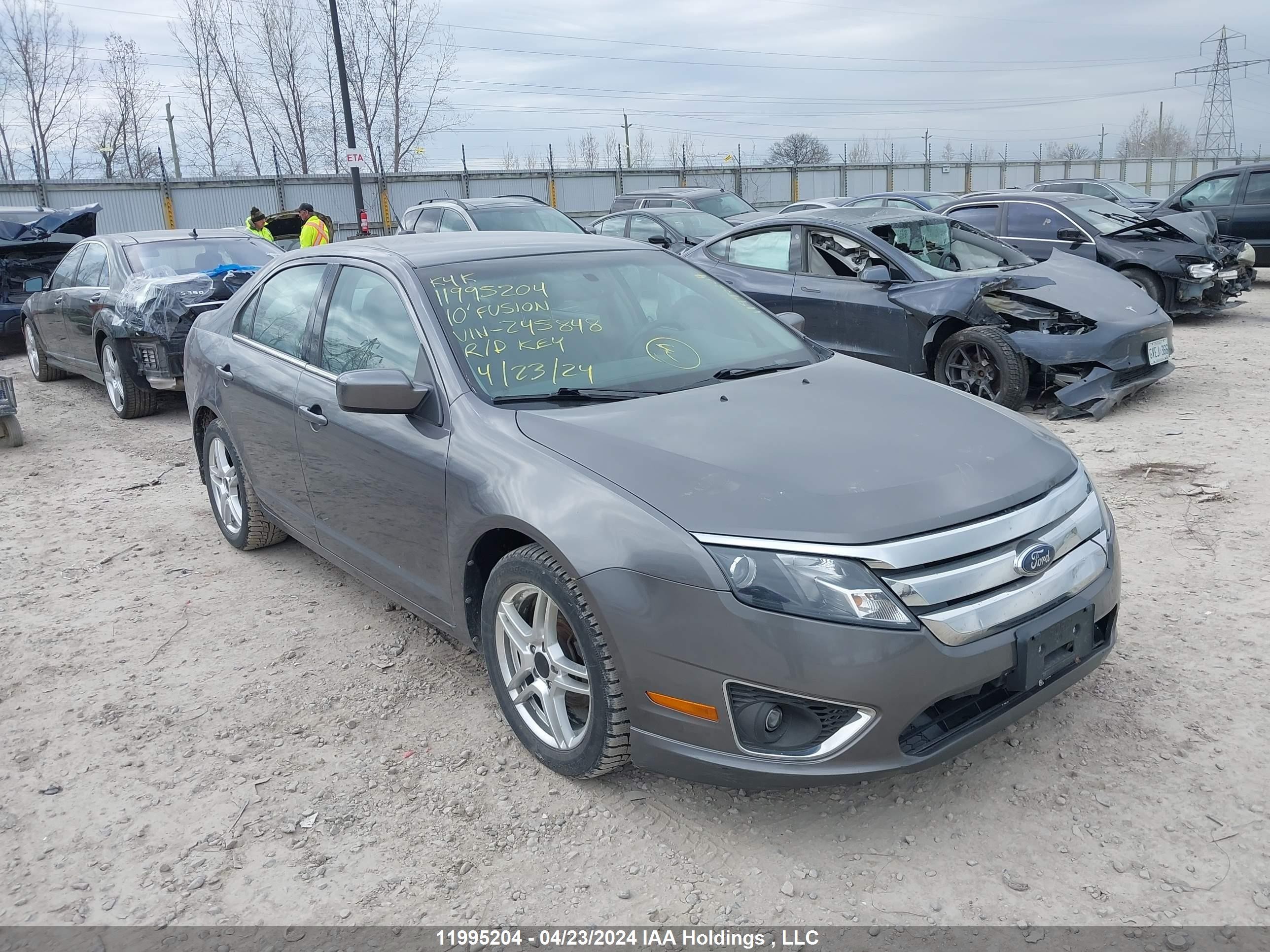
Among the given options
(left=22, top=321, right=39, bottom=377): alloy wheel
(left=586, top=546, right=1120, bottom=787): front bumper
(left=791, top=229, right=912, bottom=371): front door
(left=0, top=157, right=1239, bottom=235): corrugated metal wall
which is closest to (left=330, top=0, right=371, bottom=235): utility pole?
(left=0, top=157, right=1239, bottom=235): corrugated metal wall

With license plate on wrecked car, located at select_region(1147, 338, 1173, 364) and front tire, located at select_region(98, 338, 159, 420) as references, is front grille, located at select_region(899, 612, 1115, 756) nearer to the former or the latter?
license plate on wrecked car, located at select_region(1147, 338, 1173, 364)

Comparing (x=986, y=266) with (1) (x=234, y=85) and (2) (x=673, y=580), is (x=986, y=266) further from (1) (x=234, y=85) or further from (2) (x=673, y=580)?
(1) (x=234, y=85)

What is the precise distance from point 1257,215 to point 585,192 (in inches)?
A: 841

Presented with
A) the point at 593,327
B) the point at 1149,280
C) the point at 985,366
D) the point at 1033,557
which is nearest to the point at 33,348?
the point at 593,327

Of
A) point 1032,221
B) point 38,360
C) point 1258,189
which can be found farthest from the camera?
point 1258,189

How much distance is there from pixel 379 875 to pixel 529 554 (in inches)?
38.9

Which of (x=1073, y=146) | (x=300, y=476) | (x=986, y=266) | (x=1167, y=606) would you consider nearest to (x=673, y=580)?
(x=300, y=476)

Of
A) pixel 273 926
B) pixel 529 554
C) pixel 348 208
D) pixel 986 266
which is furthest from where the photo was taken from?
pixel 348 208

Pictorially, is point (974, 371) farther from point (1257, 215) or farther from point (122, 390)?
point (1257, 215)

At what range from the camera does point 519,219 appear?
1279 cm

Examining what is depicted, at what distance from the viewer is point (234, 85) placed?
41.8 meters

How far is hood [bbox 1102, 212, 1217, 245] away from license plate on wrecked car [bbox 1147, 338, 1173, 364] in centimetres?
395

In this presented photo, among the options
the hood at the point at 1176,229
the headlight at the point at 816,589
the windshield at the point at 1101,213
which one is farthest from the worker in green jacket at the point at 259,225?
the headlight at the point at 816,589

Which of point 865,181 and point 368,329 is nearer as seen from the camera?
point 368,329
